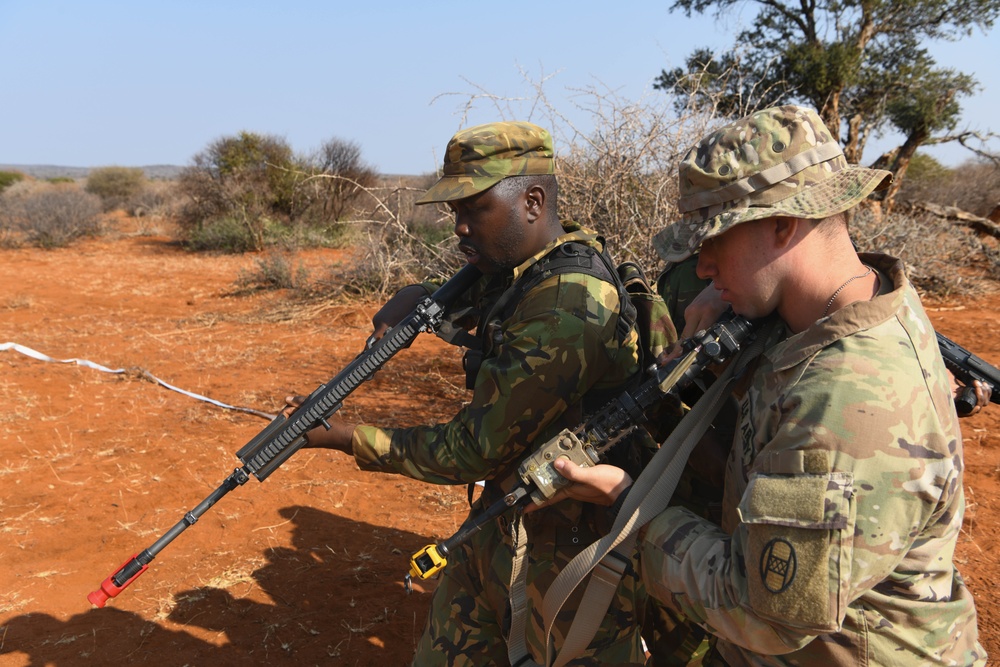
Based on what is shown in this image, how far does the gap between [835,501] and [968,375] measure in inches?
69.0

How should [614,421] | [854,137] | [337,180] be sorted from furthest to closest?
[337,180], [854,137], [614,421]

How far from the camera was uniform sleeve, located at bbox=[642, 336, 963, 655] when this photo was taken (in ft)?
3.77

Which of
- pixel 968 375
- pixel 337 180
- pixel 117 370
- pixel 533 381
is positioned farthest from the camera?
pixel 337 180

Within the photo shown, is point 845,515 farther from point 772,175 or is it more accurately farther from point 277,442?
point 277,442

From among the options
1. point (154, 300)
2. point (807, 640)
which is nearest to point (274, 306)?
point (154, 300)

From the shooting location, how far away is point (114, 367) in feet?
24.0

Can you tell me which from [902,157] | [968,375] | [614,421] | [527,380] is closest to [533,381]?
[527,380]

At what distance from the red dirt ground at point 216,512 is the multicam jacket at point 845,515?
219 cm

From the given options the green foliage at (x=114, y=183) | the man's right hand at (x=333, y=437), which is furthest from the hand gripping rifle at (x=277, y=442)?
the green foliage at (x=114, y=183)

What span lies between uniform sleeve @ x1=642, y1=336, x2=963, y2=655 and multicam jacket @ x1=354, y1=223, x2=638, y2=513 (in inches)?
27.0

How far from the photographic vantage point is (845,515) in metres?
1.14

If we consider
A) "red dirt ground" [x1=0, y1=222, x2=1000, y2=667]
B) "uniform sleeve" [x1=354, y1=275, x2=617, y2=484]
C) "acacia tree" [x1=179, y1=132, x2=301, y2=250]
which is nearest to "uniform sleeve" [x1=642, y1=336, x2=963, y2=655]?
"uniform sleeve" [x1=354, y1=275, x2=617, y2=484]

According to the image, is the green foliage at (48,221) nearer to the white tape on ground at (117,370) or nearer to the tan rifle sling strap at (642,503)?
the white tape on ground at (117,370)

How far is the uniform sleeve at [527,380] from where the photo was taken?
1.89 meters
